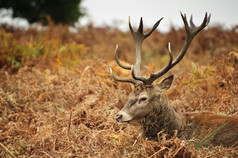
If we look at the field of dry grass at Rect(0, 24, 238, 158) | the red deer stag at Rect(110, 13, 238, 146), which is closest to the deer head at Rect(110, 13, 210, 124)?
the red deer stag at Rect(110, 13, 238, 146)

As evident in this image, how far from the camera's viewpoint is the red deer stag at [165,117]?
3.24m

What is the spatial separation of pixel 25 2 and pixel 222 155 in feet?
50.3

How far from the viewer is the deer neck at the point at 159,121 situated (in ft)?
10.9

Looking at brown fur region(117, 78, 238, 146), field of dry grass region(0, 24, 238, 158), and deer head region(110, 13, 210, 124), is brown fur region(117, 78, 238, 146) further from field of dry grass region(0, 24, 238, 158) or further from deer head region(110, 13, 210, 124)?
field of dry grass region(0, 24, 238, 158)

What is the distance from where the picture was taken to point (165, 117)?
11.0ft

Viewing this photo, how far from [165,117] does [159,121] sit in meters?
0.11

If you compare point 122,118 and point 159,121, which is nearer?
point 122,118

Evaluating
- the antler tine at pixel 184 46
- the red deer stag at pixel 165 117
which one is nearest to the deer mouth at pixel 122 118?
the red deer stag at pixel 165 117

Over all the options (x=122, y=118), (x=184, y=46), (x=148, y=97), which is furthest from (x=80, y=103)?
(x=184, y=46)

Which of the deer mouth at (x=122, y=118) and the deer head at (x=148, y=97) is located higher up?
the deer head at (x=148, y=97)

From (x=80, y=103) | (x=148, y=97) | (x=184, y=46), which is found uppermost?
(x=184, y=46)

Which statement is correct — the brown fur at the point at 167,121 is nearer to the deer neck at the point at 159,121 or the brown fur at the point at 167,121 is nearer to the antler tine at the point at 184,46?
the deer neck at the point at 159,121

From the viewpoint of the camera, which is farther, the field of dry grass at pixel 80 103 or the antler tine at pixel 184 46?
the antler tine at pixel 184 46

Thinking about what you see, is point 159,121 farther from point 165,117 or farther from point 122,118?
point 122,118
